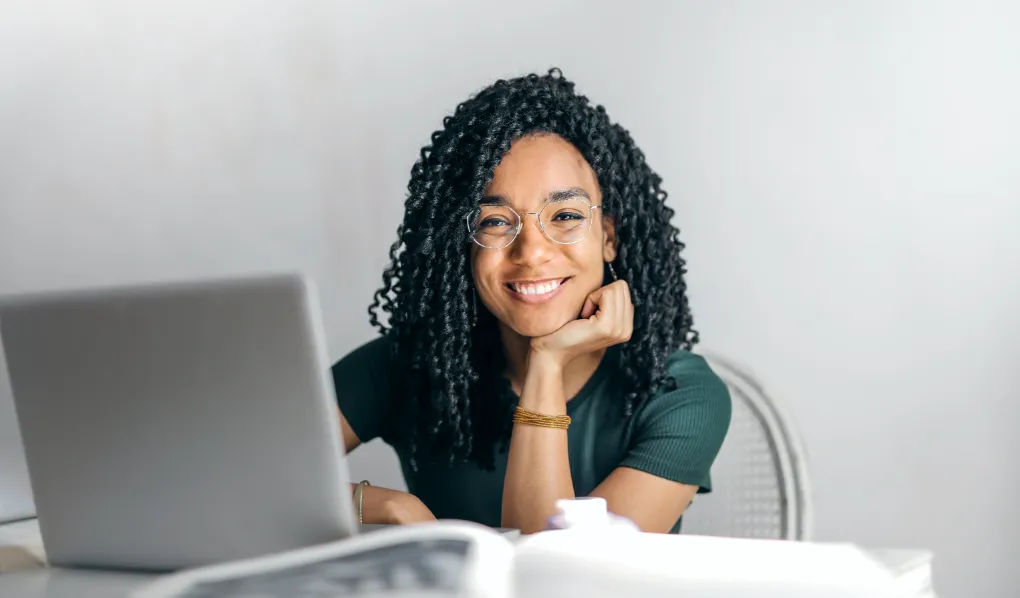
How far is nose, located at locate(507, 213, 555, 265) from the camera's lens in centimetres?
151

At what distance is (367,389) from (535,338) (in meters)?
0.32

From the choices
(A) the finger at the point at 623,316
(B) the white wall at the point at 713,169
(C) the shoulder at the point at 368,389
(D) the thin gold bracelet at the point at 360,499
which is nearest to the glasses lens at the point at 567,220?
(A) the finger at the point at 623,316

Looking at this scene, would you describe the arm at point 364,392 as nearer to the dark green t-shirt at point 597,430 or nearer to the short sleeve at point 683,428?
the dark green t-shirt at point 597,430

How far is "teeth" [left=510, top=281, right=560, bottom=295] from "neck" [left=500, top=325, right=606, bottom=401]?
109 mm

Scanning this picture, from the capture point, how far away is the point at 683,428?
1510 millimetres

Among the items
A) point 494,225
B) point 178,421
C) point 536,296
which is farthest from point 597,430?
point 178,421

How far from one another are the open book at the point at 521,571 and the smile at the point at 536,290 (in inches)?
30.7

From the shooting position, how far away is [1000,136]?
1.91 metres

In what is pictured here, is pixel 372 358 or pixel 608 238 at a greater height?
pixel 608 238

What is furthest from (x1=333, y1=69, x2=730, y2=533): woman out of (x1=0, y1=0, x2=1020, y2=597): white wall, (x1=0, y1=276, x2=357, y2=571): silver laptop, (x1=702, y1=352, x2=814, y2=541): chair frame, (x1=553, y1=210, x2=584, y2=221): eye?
(x1=0, y1=276, x2=357, y2=571): silver laptop

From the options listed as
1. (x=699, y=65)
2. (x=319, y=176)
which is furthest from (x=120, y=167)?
(x=699, y=65)

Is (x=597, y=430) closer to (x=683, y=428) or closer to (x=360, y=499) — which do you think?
(x=683, y=428)

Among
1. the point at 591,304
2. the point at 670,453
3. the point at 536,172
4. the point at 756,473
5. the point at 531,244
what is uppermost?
the point at 536,172

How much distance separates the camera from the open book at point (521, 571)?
648 millimetres
